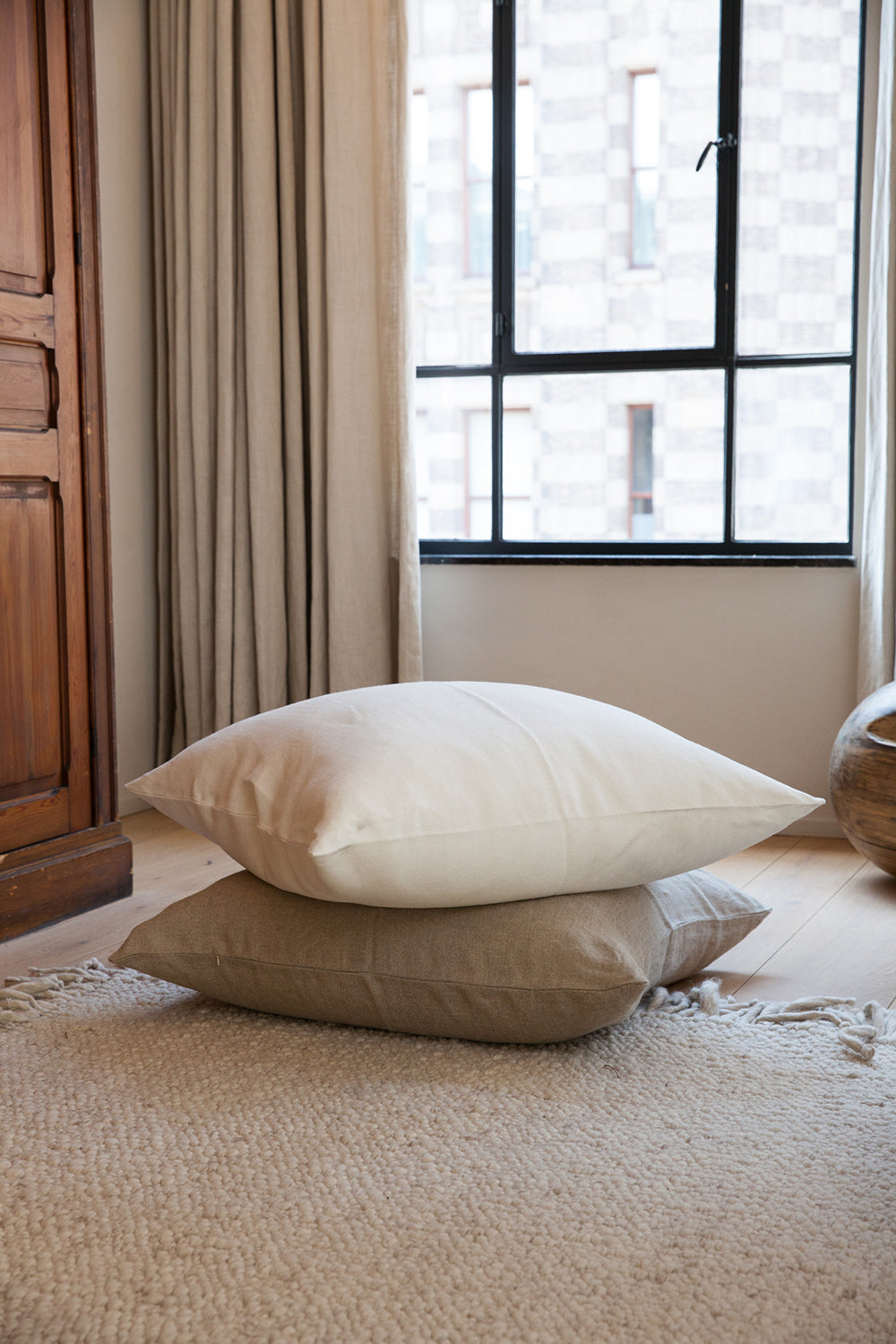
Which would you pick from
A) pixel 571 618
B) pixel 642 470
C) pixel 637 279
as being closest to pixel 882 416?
pixel 642 470

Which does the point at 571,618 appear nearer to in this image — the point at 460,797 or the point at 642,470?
the point at 642,470

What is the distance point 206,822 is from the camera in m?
1.66

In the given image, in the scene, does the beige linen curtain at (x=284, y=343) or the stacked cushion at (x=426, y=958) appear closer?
the stacked cushion at (x=426, y=958)

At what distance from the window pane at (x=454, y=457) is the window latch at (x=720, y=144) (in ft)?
2.49

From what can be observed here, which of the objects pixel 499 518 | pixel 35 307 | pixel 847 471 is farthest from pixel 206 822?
pixel 847 471

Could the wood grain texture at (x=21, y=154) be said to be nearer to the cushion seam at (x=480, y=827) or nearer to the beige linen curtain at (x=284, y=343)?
the beige linen curtain at (x=284, y=343)

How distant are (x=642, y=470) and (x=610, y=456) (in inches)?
3.6

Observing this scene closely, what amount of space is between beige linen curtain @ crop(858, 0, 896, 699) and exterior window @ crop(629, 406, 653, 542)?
544mm

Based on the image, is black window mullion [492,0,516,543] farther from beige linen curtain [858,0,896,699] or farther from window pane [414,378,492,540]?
beige linen curtain [858,0,896,699]

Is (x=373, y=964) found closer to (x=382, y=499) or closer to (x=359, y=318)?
(x=382, y=499)

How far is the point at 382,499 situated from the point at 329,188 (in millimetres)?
793

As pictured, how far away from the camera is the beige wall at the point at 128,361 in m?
3.09

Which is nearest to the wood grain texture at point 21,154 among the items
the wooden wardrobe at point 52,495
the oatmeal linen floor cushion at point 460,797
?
the wooden wardrobe at point 52,495

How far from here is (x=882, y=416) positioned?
269 cm
